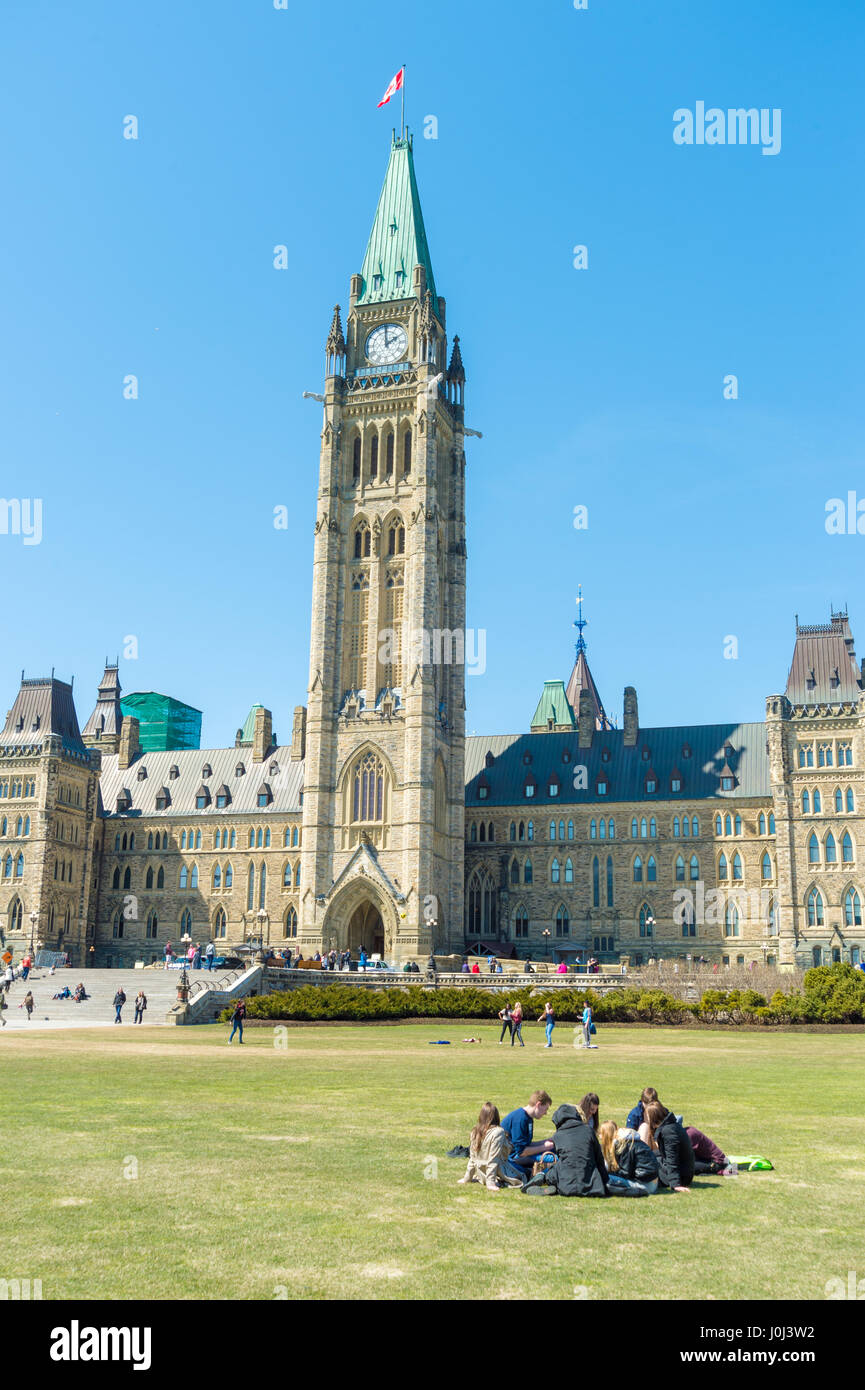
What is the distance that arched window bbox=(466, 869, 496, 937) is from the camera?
285ft

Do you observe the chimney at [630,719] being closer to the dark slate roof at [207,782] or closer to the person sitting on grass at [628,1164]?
the dark slate roof at [207,782]

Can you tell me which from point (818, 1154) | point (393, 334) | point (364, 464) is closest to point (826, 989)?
point (818, 1154)

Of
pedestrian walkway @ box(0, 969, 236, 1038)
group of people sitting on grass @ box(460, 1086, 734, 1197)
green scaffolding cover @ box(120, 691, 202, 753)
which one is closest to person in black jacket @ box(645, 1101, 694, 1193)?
group of people sitting on grass @ box(460, 1086, 734, 1197)

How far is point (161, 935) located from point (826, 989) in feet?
189

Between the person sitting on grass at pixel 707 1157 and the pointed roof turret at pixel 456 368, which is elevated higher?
the pointed roof turret at pixel 456 368

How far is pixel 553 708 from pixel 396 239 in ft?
154

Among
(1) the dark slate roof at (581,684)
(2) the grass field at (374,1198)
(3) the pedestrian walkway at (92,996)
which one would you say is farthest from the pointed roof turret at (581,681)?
(2) the grass field at (374,1198)

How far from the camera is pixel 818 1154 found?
15914 millimetres

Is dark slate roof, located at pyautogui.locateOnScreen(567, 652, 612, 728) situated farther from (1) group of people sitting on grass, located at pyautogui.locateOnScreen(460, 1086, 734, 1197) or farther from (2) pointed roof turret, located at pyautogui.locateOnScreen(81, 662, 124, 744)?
(1) group of people sitting on grass, located at pyautogui.locateOnScreen(460, 1086, 734, 1197)

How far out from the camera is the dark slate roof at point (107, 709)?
114375 mm

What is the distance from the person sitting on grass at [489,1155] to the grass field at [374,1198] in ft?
1.12

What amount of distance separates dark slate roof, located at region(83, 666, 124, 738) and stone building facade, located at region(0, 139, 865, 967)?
1774cm
